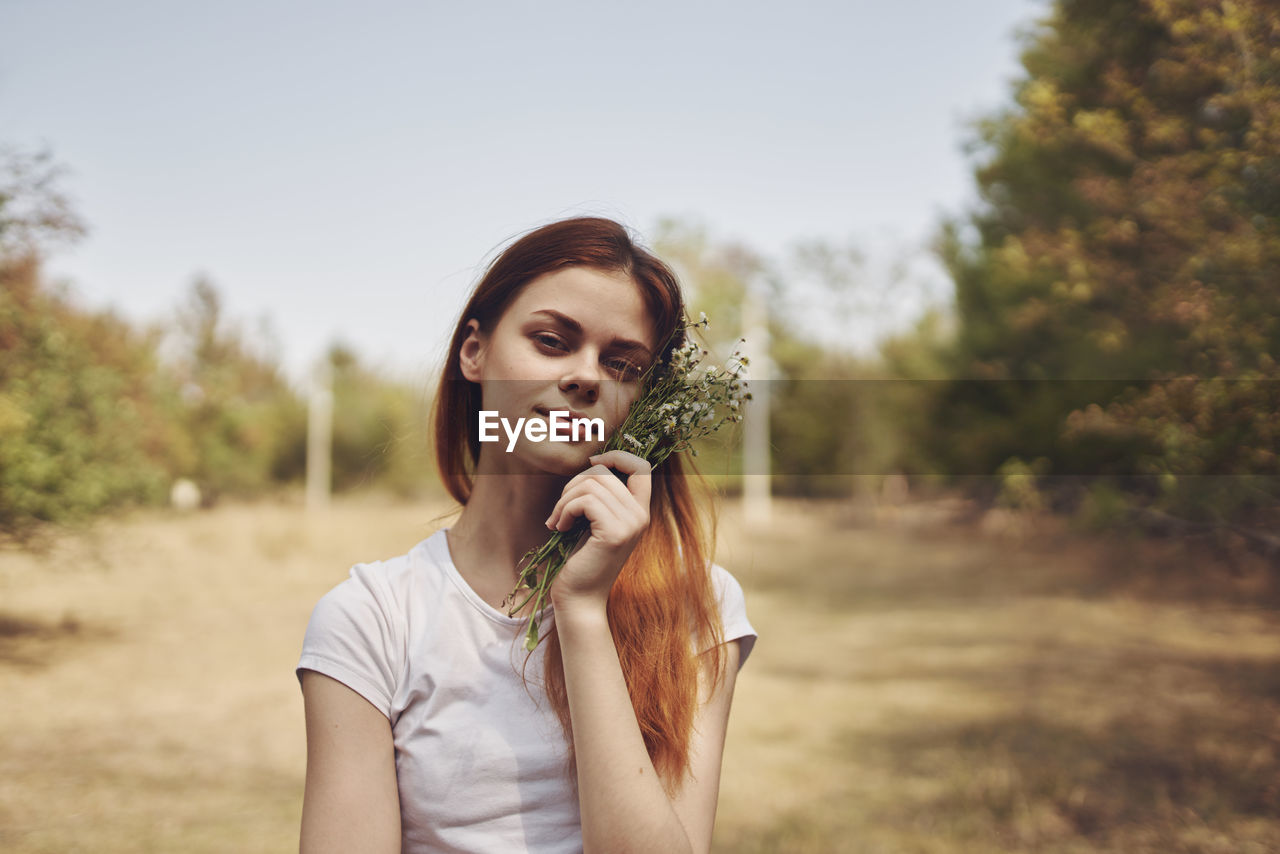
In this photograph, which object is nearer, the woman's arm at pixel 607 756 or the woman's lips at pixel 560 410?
the woman's arm at pixel 607 756

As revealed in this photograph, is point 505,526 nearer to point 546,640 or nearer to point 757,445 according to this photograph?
point 546,640

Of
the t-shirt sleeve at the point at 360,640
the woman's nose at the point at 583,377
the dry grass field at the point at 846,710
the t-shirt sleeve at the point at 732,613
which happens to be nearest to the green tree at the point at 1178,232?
the dry grass field at the point at 846,710

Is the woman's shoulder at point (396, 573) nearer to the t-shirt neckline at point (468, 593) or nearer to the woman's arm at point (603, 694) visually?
the t-shirt neckline at point (468, 593)

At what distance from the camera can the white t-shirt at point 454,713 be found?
1586 mm

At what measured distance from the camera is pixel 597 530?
149 centimetres

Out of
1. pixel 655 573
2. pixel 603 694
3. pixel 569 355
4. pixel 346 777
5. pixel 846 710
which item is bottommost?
pixel 846 710

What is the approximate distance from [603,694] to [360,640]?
403 millimetres

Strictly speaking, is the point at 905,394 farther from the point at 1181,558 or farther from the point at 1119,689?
the point at 1119,689

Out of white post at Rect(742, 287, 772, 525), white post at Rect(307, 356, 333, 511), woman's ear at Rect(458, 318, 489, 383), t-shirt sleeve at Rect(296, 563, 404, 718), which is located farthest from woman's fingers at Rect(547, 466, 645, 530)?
white post at Rect(307, 356, 333, 511)

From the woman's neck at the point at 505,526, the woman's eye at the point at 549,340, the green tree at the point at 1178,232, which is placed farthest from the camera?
the green tree at the point at 1178,232

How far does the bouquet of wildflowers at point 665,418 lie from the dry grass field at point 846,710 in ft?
1.52

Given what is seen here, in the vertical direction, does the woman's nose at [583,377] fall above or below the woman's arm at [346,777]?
above

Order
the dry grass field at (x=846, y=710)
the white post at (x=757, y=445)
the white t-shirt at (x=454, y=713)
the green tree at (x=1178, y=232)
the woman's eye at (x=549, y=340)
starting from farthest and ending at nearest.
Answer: the white post at (x=757, y=445) < the dry grass field at (x=846, y=710) < the green tree at (x=1178, y=232) < the woman's eye at (x=549, y=340) < the white t-shirt at (x=454, y=713)

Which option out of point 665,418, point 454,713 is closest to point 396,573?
point 454,713
